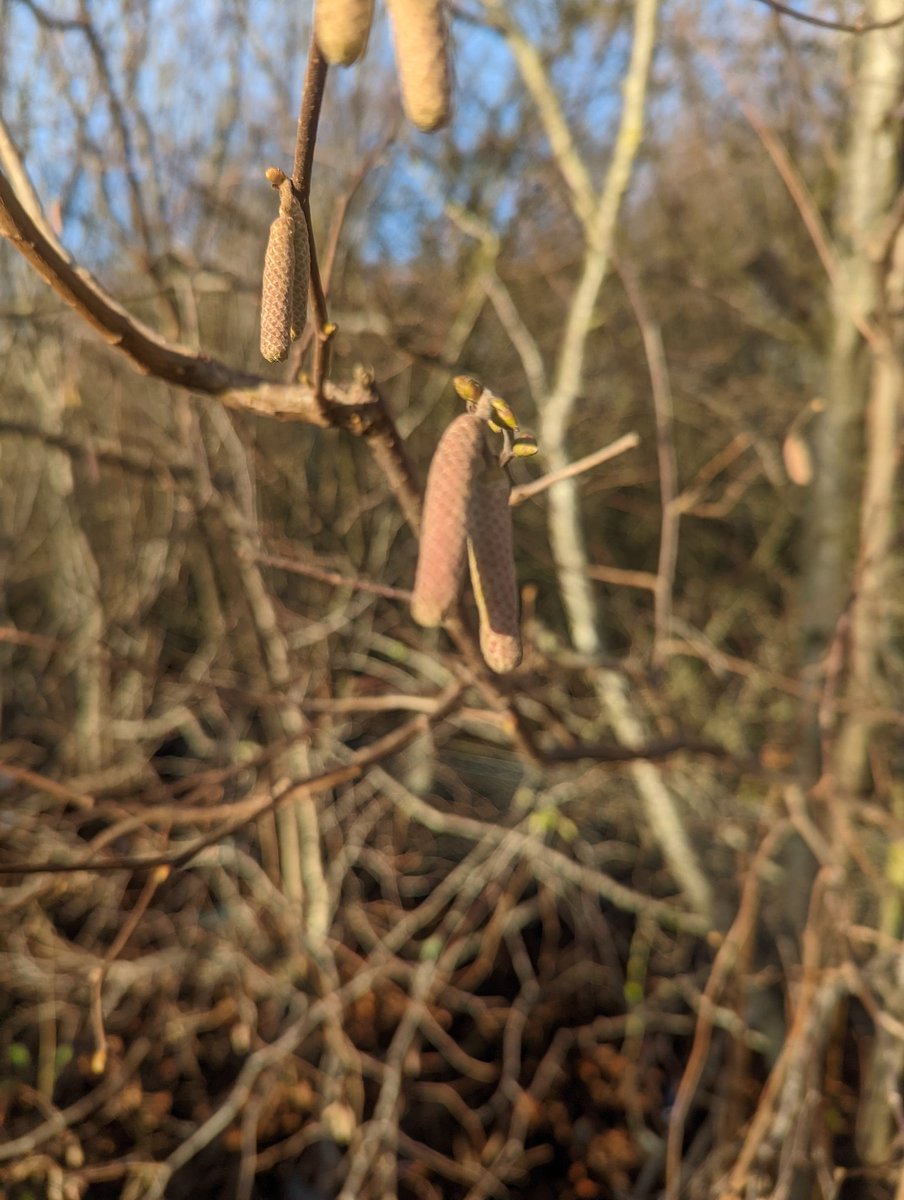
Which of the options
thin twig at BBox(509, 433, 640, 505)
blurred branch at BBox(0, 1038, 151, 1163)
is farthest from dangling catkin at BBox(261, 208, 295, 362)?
blurred branch at BBox(0, 1038, 151, 1163)

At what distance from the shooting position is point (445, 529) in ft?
2.31

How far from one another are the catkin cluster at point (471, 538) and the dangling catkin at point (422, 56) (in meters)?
0.25

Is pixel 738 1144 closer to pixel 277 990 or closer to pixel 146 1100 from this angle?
pixel 277 990

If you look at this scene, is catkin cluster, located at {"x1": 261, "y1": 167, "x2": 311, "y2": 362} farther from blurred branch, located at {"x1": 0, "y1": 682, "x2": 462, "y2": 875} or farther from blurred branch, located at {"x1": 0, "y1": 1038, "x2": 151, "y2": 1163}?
blurred branch, located at {"x1": 0, "y1": 1038, "x2": 151, "y2": 1163}

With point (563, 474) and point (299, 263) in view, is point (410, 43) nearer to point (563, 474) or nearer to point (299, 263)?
point (299, 263)

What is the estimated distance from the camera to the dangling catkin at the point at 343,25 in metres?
0.59

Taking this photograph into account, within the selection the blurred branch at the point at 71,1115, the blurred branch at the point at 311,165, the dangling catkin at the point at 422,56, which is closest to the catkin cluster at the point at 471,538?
the blurred branch at the point at 311,165

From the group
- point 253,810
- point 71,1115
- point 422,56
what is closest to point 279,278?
point 422,56

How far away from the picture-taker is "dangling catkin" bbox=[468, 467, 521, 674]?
2.61 ft

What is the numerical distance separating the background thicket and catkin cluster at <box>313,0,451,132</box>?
2.74 feet

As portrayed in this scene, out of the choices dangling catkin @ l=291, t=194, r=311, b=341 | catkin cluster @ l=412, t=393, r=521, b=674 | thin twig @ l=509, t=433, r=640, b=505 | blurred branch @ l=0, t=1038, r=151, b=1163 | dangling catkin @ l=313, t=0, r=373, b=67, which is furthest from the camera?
blurred branch @ l=0, t=1038, r=151, b=1163

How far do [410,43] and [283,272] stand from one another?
219 mm

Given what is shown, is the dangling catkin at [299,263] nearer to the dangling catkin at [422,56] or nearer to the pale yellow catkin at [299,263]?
the pale yellow catkin at [299,263]

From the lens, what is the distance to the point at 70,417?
3641 mm
